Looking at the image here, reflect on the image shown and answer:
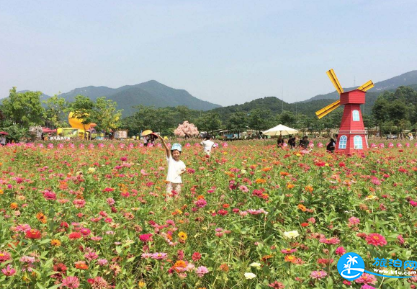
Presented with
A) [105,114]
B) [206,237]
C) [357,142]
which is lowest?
[206,237]

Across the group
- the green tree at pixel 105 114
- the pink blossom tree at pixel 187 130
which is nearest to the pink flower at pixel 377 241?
the green tree at pixel 105 114

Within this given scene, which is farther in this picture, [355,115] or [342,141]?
[342,141]

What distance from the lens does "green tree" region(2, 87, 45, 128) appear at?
113ft

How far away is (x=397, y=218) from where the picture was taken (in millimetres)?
2758

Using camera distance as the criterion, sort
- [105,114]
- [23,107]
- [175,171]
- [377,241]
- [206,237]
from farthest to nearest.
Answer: [105,114] < [23,107] < [175,171] < [206,237] < [377,241]

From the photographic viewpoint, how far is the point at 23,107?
1384 inches

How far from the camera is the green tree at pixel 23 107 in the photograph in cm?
3459

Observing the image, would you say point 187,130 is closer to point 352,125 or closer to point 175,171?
point 352,125

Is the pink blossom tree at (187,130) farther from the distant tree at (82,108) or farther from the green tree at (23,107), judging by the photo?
the distant tree at (82,108)

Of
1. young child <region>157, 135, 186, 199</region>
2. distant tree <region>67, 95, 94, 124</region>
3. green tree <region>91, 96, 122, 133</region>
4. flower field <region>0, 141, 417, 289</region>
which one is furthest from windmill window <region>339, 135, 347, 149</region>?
green tree <region>91, 96, 122, 133</region>

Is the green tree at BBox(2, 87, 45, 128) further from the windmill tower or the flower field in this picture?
the flower field

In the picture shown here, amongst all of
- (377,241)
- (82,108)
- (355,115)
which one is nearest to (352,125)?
(355,115)

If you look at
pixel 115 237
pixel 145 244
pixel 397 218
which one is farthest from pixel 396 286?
pixel 115 237

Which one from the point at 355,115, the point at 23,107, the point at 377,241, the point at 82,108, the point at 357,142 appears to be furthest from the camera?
the point at 23,107
